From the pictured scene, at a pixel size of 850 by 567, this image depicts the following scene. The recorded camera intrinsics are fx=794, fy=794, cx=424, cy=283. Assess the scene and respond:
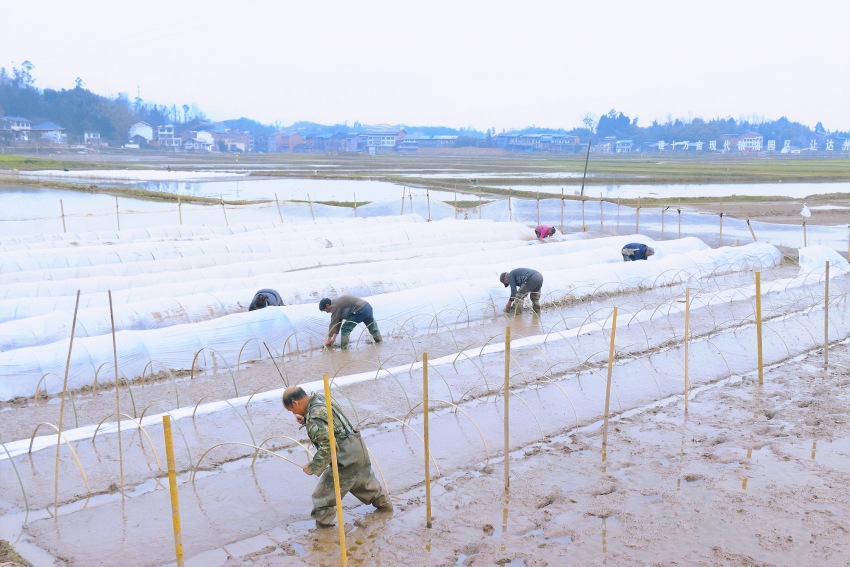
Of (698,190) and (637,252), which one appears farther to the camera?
(698,190)

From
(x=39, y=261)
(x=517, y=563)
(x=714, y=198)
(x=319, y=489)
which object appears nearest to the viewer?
(x=517, y=563)

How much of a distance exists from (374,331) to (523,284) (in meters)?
2.78

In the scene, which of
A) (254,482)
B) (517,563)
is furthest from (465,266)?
(517,563)

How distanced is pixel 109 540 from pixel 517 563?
2.72 metres

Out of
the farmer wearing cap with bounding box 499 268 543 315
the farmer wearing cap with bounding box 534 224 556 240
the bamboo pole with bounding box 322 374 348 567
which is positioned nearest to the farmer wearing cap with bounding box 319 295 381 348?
the farmer wearing cap with bounding box 499 268 543 315

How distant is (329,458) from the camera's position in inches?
199

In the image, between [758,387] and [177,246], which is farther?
[177,246]

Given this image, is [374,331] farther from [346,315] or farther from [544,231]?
[544,231]

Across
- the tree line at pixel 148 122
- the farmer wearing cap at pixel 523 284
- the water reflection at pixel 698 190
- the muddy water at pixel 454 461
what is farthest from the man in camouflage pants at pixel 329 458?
the tree line at pixel 148 122

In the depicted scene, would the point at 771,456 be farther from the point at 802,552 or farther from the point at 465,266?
the point at 465,266

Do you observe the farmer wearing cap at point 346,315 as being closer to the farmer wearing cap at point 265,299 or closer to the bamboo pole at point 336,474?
the farmer wearing cap at point 265,299

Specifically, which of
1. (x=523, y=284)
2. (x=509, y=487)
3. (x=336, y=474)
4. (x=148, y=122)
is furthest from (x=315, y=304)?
(x=148, y=122)

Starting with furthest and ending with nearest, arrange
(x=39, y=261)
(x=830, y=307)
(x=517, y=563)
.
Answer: (x=39, y=261)
(x=830, y=307)
(x=517, y=563)

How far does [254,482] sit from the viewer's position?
6.29 meters
